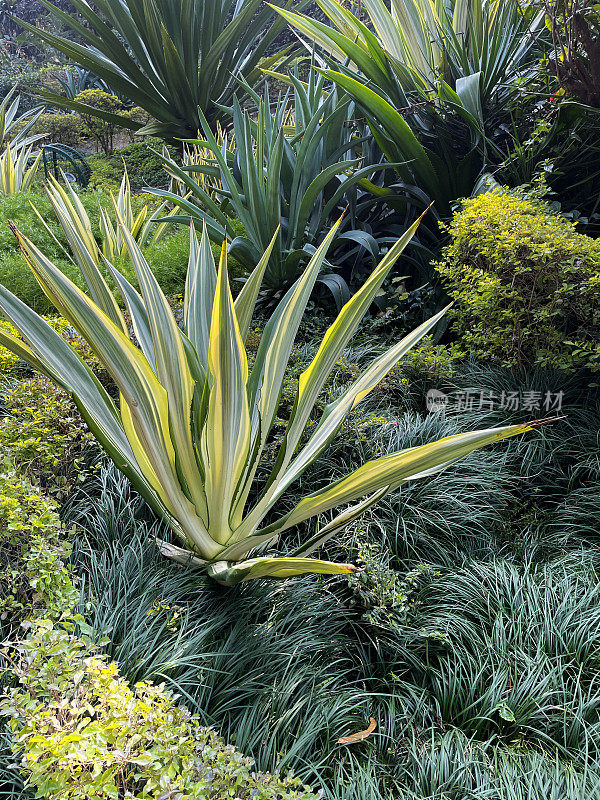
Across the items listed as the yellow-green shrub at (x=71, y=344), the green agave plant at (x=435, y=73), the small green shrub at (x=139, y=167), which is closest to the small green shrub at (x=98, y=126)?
the small green shrub at (x=139, y=167)

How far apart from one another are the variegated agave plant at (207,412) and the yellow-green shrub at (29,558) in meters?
0.26

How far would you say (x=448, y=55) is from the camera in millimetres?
3152

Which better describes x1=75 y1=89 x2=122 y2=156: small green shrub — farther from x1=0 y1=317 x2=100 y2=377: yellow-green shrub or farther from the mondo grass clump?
the mondo grass clump

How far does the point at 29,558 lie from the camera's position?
52.5 inches

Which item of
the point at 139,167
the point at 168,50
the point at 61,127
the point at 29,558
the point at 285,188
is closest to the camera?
the point at 29,558

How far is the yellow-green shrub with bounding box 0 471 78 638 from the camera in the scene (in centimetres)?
131

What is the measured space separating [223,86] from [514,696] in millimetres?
6267

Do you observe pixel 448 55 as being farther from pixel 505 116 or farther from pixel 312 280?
pixel 312 280

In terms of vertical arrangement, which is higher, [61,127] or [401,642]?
[61,127]

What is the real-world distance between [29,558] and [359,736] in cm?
93

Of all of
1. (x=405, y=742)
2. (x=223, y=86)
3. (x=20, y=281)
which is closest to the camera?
(x=405, y=742)

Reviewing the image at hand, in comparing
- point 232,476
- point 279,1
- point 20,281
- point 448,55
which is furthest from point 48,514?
point 279,1

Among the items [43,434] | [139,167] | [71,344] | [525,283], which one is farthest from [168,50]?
[43,434]

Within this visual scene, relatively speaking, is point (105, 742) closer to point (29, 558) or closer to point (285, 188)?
point (29, 558)
